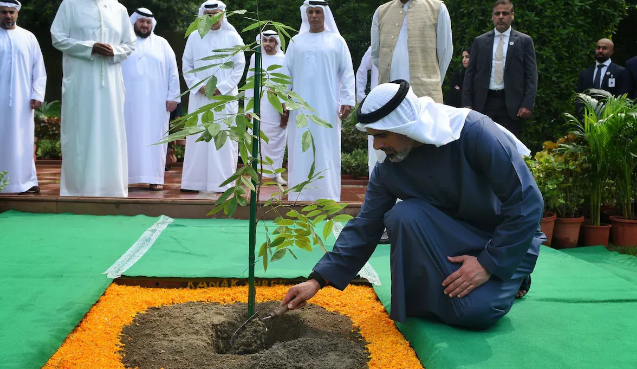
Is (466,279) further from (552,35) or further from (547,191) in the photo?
(552,35)

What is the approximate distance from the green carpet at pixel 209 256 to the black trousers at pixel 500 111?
2.10 m

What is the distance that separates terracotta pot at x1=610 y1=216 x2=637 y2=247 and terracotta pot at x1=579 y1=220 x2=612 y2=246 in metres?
0.06

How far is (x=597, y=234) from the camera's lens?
5.37 metres

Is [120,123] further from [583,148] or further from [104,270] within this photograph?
[583,148]

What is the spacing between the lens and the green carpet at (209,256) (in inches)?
146

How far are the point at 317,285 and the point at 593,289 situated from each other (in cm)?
162

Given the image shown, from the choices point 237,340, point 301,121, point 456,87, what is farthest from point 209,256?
point 456,87

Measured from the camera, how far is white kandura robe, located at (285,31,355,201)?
6254 mm

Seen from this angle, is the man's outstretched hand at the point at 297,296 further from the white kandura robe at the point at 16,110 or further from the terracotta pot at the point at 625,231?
the white kandura robe at the point at 16,110

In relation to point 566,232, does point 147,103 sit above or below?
above

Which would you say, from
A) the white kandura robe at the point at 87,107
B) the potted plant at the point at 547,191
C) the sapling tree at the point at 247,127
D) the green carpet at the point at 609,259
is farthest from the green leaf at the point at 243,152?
the white kandura robe at the point at 87,107

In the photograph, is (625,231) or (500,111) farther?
(500,111)

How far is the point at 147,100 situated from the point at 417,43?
3348 millimetres

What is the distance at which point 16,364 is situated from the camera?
2346 millimetres
